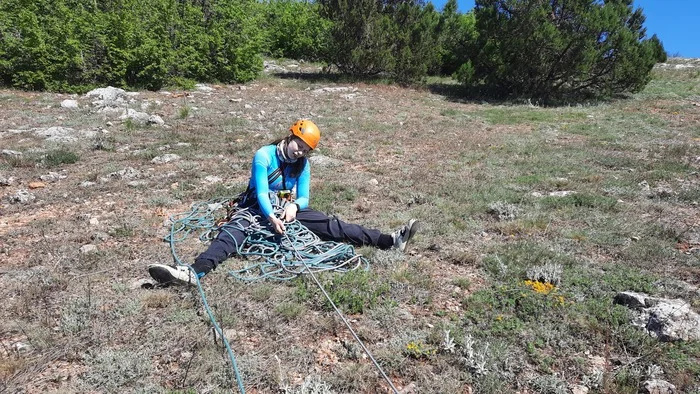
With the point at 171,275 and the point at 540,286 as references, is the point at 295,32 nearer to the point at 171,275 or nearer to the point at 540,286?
the point at 171,275

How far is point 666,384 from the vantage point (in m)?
2.45

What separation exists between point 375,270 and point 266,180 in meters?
1.32

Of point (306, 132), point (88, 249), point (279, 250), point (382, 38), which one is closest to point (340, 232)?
point (279, 250)

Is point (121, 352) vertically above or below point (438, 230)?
below

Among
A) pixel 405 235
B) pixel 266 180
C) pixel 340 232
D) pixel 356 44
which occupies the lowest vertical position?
pixel 340 232

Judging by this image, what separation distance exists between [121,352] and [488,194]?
15.2ft

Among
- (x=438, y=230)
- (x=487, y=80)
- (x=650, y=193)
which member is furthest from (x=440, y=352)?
(x=487, y=80)

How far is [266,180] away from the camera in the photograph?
3957mm

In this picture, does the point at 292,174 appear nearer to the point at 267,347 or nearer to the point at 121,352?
the point at 267,347

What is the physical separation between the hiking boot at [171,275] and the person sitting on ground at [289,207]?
0.12 metres

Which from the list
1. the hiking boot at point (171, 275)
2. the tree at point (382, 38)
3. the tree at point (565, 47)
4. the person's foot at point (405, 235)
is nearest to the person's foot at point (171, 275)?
the hiking boot at point (171, 275)

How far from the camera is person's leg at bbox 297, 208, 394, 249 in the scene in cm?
418

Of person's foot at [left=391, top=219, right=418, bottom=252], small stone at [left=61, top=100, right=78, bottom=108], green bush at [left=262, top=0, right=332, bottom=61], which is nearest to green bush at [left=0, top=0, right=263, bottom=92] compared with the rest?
small stone at [left=61, top=100, right=78, bottom=108]

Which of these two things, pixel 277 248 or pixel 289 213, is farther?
pixel 289 213
